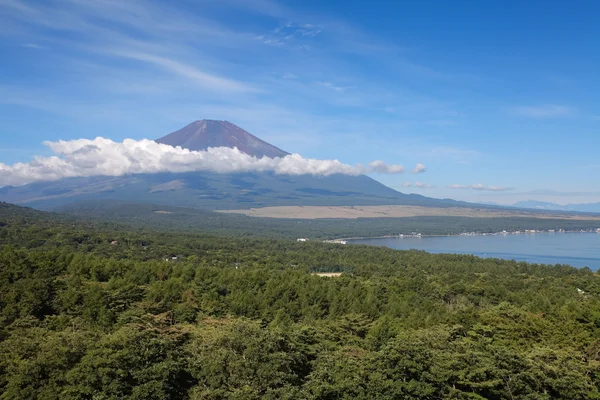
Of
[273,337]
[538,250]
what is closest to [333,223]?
[538,250]

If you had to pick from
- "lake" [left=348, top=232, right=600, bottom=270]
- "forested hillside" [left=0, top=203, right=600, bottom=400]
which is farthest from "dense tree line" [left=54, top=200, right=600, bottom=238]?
"forested hillside" [left=0, top=203, right=600, bottom=400]

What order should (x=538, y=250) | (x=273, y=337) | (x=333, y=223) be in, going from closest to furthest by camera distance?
(x=273, y=337) → (x=538, y=250) → (x=333, y=223)

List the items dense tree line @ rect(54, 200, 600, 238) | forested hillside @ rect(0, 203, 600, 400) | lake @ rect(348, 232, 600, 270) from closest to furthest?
forested hillside @ rect(0, 203, 600, 400)
lake @ rect(348, 232, 600, 270)
dense tree line @ rect(54, 200, 600, 238)

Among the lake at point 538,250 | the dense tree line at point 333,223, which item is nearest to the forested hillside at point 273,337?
the lake at point 538,250

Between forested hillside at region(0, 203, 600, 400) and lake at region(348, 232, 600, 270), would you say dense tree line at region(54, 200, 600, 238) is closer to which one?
lake at region(348, 232, 600, 270)

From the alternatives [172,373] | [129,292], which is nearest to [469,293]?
[129,292]

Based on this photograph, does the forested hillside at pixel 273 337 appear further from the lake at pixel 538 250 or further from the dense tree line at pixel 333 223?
the dense tree line at pixel 333 223

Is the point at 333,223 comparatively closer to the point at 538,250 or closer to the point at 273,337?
the point at 538,250

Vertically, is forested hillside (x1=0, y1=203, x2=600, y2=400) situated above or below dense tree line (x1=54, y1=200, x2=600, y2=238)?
above

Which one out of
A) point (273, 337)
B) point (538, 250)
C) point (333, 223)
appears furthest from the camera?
point (333, 223)
